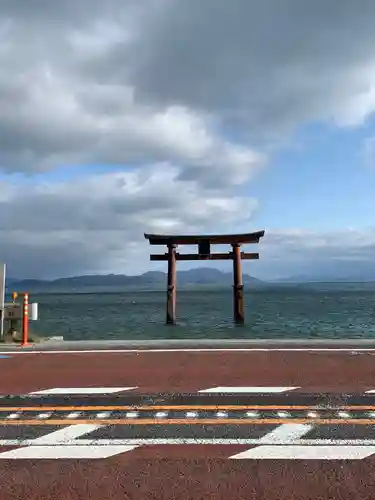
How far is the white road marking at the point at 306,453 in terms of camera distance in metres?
4.72

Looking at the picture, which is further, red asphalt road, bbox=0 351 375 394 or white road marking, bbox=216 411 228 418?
red asphalt road, bbox=0 351 375 394

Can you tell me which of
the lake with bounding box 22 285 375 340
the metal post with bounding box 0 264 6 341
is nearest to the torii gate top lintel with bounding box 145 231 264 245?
the lake with bounding box 22 285 375 340

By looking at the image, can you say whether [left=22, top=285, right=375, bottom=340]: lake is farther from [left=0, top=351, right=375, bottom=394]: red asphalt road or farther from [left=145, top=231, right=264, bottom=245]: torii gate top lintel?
[left=0, top=351, right=375, bottom=394]: red asphalt road

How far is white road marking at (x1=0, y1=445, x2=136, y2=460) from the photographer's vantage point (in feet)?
15.7

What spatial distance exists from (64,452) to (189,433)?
56.8 inches

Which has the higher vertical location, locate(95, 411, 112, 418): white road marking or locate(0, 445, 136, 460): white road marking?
locate(95, 411, 112, 418): white road marking

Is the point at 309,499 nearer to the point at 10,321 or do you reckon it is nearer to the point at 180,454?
the point at 180,454

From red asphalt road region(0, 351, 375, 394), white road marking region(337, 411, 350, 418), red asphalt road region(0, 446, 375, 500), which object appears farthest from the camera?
red asphalt road region(0, 351, 375, 394)

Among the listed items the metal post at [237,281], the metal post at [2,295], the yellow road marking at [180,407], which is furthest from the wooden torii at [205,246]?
the yellow road marking at [180,407]

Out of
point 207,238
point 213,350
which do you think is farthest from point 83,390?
point 207,238

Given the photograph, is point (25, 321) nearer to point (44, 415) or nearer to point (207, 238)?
point (44, 415)

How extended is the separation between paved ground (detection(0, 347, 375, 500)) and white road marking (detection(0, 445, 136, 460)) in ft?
0.04

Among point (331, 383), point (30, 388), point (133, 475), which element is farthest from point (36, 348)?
point (133, 475)

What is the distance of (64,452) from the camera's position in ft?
16.1
